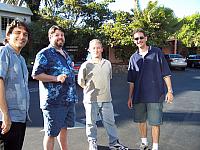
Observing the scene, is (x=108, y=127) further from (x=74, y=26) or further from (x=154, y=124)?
(x=74, y=26)

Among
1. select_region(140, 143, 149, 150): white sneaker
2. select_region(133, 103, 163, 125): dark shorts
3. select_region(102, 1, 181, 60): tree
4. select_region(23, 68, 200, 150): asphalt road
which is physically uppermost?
select_region(102, 1, 181, 60): tree

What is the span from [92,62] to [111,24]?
63.5 feet

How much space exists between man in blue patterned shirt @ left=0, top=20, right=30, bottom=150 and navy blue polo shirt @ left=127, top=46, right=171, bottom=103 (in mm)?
2038

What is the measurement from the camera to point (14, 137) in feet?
9.76

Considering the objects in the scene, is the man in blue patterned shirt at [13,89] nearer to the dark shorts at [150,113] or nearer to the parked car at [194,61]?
the dark shorts at [150,113]

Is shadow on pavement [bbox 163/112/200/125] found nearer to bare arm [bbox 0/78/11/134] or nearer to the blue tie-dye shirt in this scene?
the blue tie-dye shirt

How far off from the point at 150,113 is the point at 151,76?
560mm

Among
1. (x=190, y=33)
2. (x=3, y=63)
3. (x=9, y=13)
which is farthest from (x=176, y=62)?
(x=3, y=63)

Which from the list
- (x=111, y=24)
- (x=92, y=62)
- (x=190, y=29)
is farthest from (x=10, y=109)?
(x=190, y=29)

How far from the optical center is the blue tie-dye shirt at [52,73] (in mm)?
3703

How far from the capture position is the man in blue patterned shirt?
2.80 meters

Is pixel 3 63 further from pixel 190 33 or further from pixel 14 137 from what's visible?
pixel 190 33

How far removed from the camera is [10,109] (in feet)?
9.57

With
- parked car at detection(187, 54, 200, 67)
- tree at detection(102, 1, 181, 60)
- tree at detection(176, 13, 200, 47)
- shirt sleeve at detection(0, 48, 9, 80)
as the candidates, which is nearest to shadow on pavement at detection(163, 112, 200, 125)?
shirt sleeve at detection(0, 48, 9, 80)
